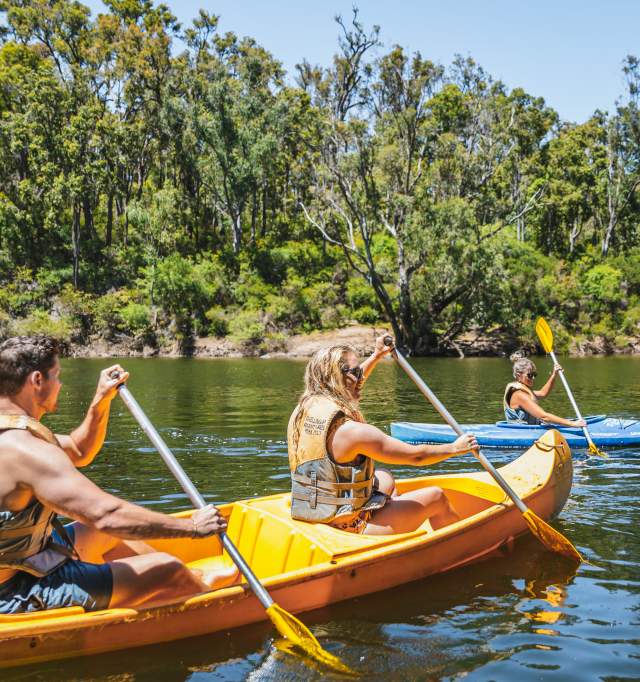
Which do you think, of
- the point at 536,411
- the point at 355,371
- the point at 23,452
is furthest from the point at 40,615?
the point at 536,411

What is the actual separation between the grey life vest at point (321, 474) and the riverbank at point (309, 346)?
1055 inches

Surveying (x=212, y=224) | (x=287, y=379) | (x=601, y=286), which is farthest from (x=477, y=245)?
(x=212, y=224)

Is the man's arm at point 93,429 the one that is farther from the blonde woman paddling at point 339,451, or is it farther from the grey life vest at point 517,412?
the grey life vest at point 517,412

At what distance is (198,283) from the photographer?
35.5m

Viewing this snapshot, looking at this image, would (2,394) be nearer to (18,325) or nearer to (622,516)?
(622,516)

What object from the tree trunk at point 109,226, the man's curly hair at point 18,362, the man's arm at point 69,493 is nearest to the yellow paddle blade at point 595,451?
the man's arm at point 69,493

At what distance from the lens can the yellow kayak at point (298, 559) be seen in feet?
11.7

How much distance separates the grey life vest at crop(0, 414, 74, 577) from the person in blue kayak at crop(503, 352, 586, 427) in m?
6.63

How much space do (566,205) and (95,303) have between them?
973 inches

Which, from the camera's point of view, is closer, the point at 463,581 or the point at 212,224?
the point at 463,581

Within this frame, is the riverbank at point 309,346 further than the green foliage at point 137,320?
No

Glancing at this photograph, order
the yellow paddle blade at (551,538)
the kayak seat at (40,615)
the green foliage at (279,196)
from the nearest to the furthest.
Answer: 1. the kayak seat at (40,615)
2. the yellow paddle blade at (551,538)
3. the green foliage at (279,196)

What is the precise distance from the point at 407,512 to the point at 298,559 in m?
0.86

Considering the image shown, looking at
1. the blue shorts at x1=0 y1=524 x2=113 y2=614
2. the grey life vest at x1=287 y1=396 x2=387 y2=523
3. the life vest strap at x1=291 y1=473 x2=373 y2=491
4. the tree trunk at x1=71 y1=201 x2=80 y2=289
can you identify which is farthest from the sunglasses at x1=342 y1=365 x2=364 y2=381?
the tree trunk at x1=71 y1=201 x2=80 y2=289
